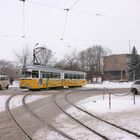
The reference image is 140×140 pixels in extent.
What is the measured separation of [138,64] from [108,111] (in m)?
77.2

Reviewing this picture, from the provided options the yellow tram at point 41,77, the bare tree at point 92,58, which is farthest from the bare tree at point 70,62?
the yellow tram at point 41,77

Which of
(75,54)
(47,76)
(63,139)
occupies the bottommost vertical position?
(63,139)

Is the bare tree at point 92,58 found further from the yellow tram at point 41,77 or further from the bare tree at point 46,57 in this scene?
the yellow tram at point 41,77

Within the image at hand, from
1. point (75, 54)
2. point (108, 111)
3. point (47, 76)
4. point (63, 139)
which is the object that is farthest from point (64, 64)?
point (63, 139)

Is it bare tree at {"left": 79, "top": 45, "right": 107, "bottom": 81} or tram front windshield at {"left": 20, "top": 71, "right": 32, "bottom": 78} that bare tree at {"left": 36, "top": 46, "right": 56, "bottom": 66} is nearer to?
bare tree at {"left": 79, "top": 45, "right": 107, "bottom": 81}

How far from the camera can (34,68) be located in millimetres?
36219

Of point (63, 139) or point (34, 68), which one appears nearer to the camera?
point (63, 139)

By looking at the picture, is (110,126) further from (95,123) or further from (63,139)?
(63,139)

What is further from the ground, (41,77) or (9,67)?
(9,67)

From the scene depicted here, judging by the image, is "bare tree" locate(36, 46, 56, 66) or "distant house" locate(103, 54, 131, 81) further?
"distant house" locate(103, 54, 131, 81)

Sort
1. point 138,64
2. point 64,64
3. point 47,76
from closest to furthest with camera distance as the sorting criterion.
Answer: point 47,76
point 138,64
point 64,64

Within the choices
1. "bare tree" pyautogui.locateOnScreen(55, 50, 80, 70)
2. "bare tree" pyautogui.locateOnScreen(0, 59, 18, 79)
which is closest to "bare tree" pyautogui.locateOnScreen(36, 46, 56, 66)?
"bare tree" pyautogui.locateOnScreen(55, 50, 80, 70)

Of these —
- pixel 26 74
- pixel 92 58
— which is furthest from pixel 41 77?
pixel 92 58

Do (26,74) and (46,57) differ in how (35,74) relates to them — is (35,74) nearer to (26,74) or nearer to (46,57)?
(26,74)
